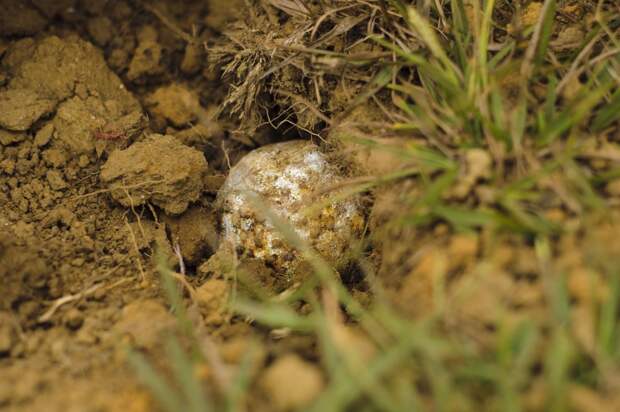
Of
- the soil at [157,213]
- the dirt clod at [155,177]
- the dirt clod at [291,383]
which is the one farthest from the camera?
the dirt clod at [155,177]

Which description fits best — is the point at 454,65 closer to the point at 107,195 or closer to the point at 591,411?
the point at 591,411

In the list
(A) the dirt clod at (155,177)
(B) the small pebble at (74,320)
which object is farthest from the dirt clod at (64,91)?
(B) the small pebble at (74,320)

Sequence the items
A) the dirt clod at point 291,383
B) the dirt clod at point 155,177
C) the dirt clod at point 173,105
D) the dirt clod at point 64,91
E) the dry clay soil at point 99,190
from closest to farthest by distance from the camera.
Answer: the dirt clod at point 291,383
the dry clay soil at point 99,190
the dirt clod at point 155,177
the dirt clod at point 64,91
the dirt clod at point 173,105

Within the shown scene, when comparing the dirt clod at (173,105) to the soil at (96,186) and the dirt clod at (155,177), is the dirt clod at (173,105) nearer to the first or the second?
the soil at (96,186)

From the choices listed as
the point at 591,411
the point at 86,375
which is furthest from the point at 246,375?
the point at 591,411

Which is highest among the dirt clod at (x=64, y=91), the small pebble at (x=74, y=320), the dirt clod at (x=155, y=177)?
the dirt clod at (x=64, y=91)

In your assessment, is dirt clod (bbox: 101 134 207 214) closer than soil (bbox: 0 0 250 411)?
No

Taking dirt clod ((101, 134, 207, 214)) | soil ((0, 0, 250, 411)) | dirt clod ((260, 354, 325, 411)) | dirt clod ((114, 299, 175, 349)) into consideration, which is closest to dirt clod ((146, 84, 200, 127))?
soil ((0, 0, 250, 411))

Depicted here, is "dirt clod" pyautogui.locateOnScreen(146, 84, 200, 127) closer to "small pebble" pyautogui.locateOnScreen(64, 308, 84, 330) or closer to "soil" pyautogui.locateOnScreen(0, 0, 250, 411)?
"soil" pyautogui.locateOnScreen(0, 0, 250, 411)
